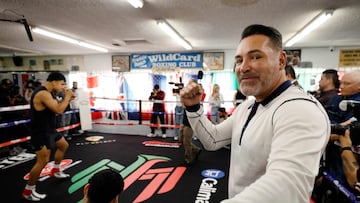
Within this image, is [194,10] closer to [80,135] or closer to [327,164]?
[327,164]

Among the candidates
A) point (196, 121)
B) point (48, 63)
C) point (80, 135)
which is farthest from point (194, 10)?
point (48, 63)

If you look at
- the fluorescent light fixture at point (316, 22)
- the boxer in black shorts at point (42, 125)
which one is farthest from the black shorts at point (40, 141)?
the fluorescent light fixture at point (316, 22)

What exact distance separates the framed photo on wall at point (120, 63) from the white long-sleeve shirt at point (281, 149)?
26.5ft

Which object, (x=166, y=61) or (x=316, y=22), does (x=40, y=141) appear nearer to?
(x=316, y=22)

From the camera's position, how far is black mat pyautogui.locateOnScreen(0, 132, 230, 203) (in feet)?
9.14

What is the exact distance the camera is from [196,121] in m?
1.16

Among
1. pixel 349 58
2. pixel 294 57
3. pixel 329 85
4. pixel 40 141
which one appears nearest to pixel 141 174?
pixel 40 141

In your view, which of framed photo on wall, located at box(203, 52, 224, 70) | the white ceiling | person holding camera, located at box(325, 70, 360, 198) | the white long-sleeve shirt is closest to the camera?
the white long-sleeve shirt

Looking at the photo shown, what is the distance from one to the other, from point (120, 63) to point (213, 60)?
3886mm

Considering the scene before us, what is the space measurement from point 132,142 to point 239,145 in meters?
4.74

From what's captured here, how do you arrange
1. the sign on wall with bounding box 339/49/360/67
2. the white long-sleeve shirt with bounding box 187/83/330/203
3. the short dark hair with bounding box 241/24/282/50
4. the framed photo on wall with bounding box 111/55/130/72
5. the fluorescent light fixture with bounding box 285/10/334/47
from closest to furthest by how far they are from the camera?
1. the white long-sleeve shirt with bounding box 187/83/330/203
2. the short dark hair with bounding box 241/24/282/50
3. the fluorescent light fixture with bounding box 285/10/334/47
4. the sign on wall with bounding box 339/49/360/67
5. the framed photo on wall with bounding box 111/55/130/72

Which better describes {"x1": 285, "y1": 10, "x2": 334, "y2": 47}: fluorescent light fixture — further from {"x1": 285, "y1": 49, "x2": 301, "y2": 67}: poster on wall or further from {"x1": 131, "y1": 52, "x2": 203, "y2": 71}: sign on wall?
{"x1": 131, "y1": 52, "x2": 203, "y2": 71}: sign on wall

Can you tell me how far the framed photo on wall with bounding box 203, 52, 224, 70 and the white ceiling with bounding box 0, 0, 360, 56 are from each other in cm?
196

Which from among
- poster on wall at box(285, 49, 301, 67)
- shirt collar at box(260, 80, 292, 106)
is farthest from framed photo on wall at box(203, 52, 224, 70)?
shirt collar at box(260, 80, 292, 106)
